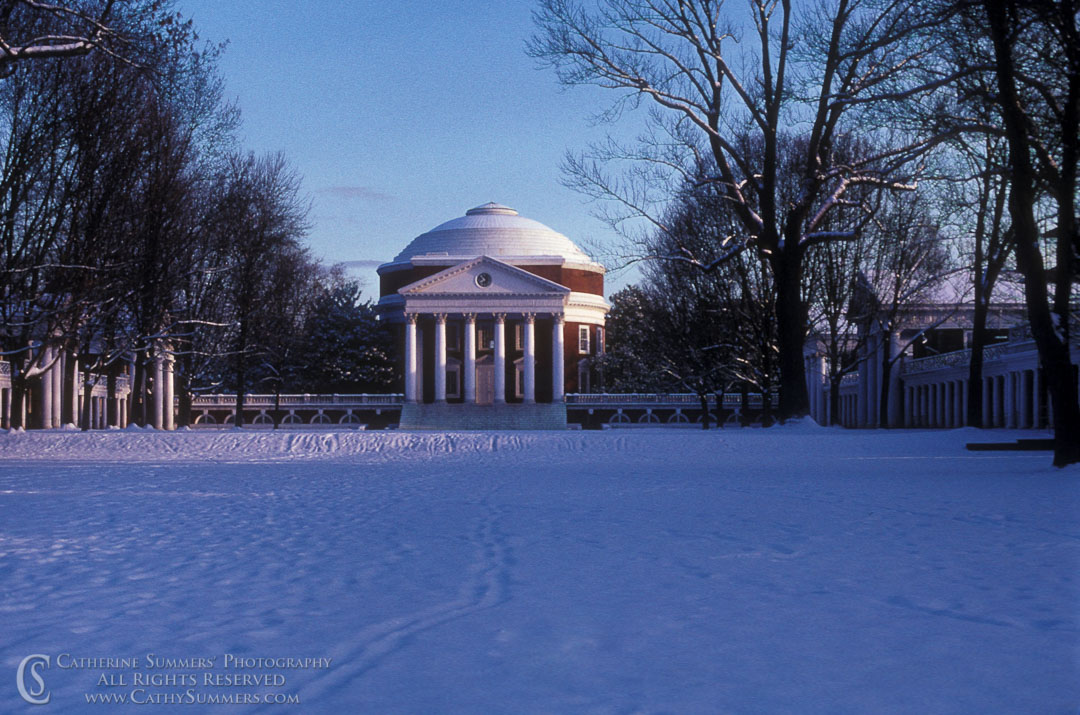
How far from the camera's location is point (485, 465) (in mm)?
19172

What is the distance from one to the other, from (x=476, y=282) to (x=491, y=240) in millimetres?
12622

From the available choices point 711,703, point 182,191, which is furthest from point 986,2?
point 182,191

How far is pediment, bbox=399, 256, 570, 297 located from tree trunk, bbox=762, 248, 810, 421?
44.6 meters

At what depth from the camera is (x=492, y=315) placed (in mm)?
71875

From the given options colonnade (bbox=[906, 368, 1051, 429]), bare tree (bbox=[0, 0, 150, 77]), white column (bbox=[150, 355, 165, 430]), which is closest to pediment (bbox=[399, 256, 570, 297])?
colonnade (bbox=[906, 368, 1051, 429])

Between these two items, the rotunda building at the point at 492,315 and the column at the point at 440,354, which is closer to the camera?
the rotunda building at the point at 492,315

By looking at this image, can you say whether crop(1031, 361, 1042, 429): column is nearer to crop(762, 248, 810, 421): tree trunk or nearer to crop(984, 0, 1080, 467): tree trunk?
crop(762, 248, 810, 421): tree trunk

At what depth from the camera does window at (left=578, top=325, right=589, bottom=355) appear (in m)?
82.3

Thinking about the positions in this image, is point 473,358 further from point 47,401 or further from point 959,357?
point 959,357

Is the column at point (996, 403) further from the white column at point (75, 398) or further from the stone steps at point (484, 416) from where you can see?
the white column at point (75, 398)

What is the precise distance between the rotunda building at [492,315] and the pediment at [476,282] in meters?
0.07

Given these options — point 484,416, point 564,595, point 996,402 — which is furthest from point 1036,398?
point 564,595

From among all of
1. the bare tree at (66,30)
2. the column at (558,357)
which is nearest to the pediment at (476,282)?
the column at (558,357)

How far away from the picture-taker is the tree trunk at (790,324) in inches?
1003
